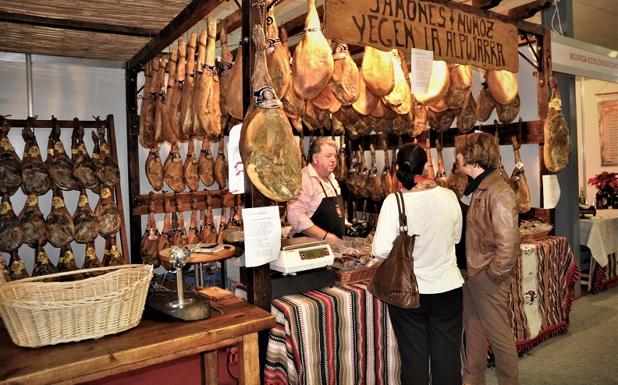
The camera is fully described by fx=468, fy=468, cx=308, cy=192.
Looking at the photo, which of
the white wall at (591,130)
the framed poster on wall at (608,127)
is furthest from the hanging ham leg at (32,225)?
the framed poster on wall at (608,127)

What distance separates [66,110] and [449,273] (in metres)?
3.90

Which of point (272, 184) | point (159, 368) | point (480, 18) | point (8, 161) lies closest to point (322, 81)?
point (272, 184)

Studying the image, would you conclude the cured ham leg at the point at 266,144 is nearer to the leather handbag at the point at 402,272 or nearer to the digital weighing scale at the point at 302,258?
the digital weighing scale at the point at 302,258

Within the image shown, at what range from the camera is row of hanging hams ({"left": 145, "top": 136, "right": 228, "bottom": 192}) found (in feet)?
15.4

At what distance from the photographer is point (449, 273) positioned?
8.64ft

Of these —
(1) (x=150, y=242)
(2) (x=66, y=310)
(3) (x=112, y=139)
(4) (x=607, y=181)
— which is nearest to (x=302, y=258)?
(2) (x=66, y=310)

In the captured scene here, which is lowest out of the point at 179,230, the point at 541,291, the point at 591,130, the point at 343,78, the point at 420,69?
the point at 541,291

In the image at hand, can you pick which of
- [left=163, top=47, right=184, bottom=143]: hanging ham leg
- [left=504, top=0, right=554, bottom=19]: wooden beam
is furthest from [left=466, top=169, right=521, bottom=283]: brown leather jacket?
[left=163, top=47, right=184, bottom=143]: hanging ham leg

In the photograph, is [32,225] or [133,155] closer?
[32,225]

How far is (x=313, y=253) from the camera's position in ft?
9.20

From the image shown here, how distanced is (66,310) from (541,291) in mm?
3941

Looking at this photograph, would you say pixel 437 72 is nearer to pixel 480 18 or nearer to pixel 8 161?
pixel 480 18

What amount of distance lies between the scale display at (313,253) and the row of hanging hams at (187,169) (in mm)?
2346

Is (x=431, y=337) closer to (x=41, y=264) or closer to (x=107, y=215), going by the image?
(x=107, y=215)
